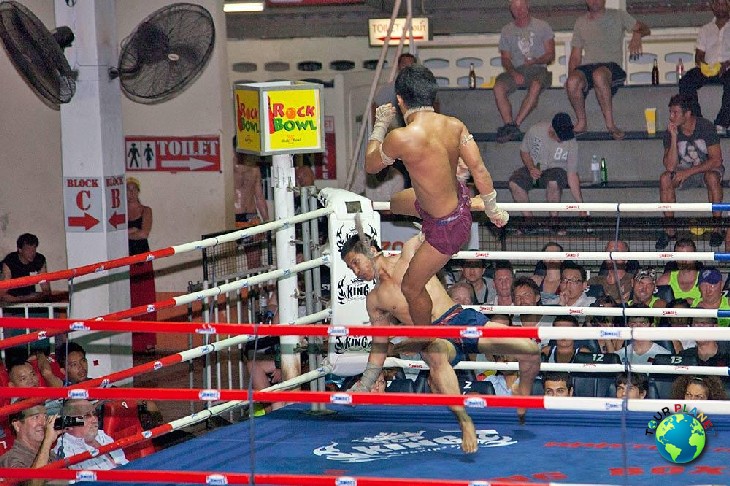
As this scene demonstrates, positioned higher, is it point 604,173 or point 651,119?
point 651,119

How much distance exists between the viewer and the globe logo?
4.35m

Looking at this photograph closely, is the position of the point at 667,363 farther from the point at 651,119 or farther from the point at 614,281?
the point at 651,119

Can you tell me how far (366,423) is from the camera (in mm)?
5895

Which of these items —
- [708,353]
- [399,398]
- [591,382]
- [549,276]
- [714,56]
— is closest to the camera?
[399,398]

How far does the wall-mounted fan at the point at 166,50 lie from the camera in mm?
7719

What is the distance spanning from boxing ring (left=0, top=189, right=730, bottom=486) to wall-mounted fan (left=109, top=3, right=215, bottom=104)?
2.02 meters

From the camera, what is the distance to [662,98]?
10.2 m

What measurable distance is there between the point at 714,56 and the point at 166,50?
16.2 ft

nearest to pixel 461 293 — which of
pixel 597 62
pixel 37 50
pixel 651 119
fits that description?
pixel 37 50

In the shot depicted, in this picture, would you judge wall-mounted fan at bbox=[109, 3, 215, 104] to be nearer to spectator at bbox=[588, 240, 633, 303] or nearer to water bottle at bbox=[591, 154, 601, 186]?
spectator at bbox=[588, 240, 633, 303]

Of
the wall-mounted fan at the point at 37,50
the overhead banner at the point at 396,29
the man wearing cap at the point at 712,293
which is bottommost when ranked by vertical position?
the man wearing cap at the point at 712,293

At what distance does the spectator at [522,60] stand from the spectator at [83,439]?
5.60 meters

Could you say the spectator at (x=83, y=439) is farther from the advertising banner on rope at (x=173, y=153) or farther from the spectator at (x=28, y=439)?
the advertising banner on rope at (x=173, y=153)

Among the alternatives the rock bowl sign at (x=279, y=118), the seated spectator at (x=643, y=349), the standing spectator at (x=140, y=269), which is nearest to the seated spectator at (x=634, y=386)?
the seated spectator at (x=643, y=349)
